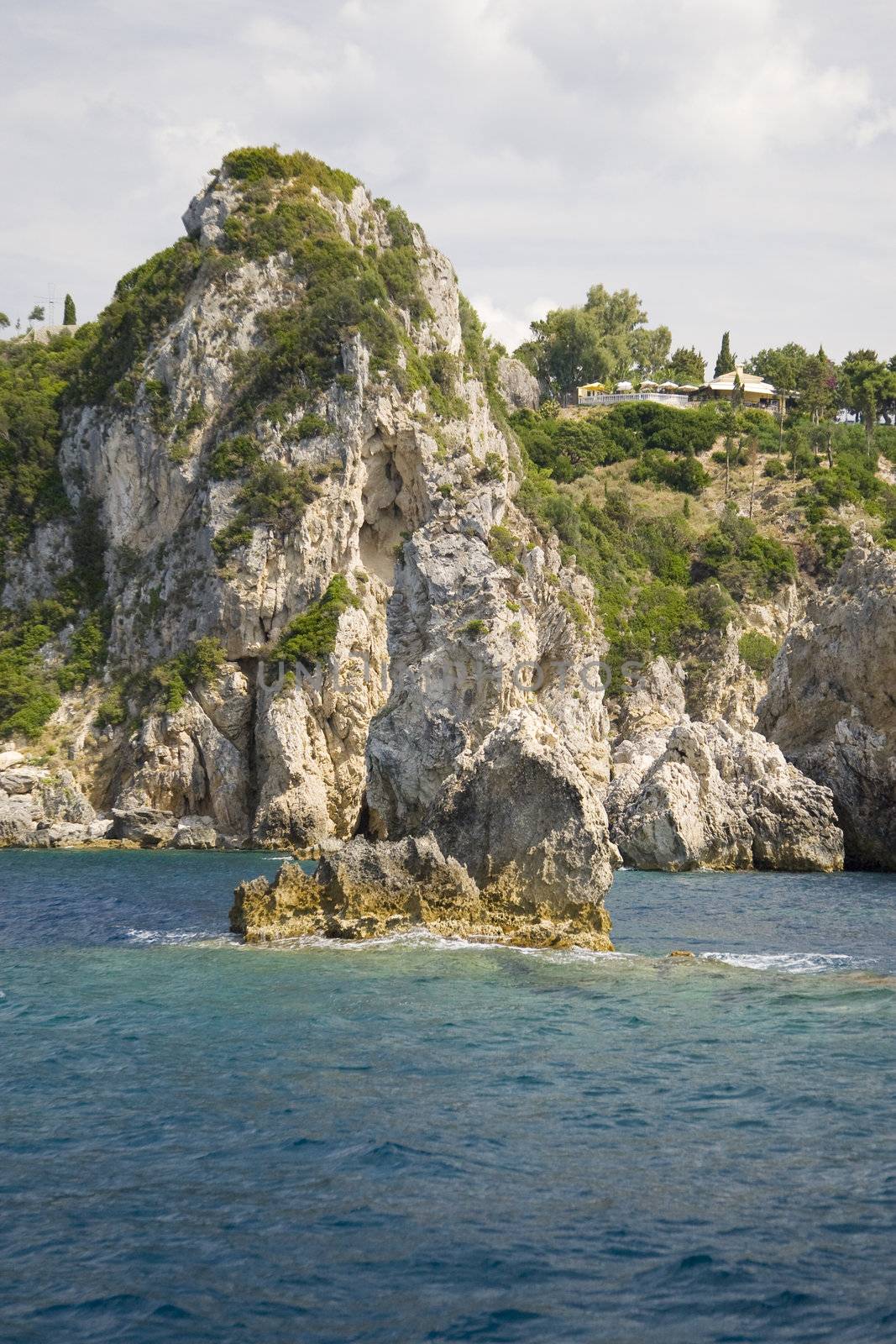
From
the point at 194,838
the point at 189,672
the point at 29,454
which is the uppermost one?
the point at 29,454

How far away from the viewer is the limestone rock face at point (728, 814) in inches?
1511

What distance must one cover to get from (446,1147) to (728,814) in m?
28.8

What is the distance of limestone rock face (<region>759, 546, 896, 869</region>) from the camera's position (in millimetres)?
38688

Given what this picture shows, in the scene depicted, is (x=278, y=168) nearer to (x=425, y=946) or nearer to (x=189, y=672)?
(x=189, y=672)

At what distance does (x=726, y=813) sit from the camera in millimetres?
39719

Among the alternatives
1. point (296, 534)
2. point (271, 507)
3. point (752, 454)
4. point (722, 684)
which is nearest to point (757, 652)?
point (722, 684)

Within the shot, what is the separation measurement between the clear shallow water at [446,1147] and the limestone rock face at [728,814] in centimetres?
1632

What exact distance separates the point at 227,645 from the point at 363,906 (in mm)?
28670

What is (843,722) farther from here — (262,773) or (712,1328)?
(712,1328)

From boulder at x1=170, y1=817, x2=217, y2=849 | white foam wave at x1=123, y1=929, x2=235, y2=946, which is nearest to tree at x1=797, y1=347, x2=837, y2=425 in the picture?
boulder at x1=170, y1=817, x2=217, y2=849

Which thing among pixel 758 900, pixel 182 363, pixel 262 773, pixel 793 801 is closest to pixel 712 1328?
pixel 758 900

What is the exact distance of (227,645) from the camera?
5112cm

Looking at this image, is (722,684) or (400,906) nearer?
(400,906)

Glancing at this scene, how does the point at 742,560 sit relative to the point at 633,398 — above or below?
below
